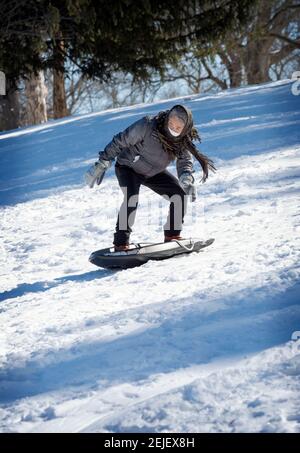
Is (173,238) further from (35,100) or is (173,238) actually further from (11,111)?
(11,111)

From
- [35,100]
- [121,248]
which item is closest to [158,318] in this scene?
[121,248]

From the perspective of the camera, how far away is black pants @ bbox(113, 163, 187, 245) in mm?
4449

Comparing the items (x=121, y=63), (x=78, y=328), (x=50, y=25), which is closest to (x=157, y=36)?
(x=121, y=63)

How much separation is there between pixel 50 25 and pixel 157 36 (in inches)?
126

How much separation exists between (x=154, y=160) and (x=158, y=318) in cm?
187

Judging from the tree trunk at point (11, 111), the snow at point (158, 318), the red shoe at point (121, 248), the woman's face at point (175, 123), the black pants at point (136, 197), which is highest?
the tree trunk at point (11, 111)

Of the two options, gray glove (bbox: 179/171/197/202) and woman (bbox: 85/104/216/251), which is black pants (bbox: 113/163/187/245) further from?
gray glove (bbox: 179/171/197/202)

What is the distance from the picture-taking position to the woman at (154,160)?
4320 mm

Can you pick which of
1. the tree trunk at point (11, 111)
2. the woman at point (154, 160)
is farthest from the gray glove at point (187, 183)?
the tree trunk at point (11, 111)

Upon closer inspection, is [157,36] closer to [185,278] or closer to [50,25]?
[50,25]

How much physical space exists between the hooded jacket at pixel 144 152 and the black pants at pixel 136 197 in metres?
0.09

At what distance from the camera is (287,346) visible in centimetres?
242

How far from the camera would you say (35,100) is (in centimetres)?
1461

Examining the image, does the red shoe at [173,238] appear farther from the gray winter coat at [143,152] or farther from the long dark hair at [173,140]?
the long dark hair at [173,140]
